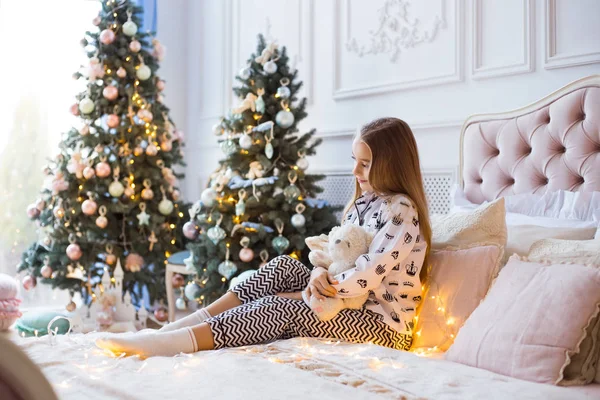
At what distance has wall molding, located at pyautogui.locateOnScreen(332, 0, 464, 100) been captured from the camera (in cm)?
330

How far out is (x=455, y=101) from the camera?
3.34 m

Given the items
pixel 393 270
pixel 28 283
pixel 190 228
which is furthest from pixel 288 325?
pixel 28 283

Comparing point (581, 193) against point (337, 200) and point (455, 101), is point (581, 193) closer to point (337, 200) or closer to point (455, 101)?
point (455, 101)

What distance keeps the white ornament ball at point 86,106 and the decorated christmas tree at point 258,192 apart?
0.94 metres

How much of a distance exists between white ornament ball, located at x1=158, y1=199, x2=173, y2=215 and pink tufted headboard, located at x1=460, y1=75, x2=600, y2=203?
199 cm

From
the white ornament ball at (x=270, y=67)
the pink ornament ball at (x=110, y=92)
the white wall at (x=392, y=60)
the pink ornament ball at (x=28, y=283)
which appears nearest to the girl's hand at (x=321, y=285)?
the white wall at (x=392, y=60)

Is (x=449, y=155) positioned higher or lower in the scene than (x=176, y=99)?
lower

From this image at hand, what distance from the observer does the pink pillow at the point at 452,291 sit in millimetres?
2160

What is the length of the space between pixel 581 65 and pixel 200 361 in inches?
79.0

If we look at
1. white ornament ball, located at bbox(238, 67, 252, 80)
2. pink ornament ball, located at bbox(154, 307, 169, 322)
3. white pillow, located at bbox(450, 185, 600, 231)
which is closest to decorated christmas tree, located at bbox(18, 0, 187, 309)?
pink ornament ball, located at bbox(154, 307, 169, 322)

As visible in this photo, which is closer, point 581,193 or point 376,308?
point 376,308

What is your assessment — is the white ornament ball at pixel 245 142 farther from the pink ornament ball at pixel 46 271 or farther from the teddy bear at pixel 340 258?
the pink ornament ball at pixel 46 271

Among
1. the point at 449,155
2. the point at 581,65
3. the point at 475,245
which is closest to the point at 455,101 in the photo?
the point at 449,155

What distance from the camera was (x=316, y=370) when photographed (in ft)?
5.65
